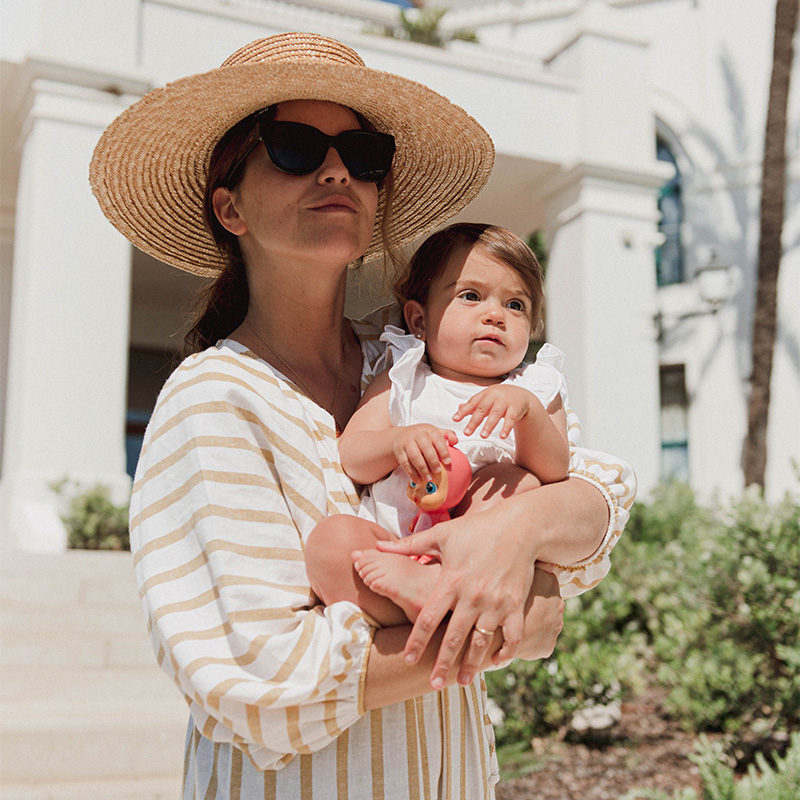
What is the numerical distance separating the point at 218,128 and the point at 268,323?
461 millimetres

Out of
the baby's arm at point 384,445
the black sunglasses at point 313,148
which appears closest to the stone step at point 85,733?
the baby's arm at point 384,445

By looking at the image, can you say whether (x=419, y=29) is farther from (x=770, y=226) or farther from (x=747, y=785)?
(x=747, y=785)

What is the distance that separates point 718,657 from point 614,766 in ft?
3.16

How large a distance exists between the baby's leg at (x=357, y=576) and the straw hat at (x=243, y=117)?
0.93m

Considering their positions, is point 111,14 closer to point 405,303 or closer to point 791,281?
point 405,303

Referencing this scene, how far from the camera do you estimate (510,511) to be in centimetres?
162

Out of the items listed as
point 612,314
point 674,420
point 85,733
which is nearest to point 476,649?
point 85,733

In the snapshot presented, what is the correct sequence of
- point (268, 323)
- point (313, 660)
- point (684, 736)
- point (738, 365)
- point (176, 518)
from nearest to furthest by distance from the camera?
point (313, 660) → point (176, 518) → point (268, 323) → point (684, 736) → point (738, 365)

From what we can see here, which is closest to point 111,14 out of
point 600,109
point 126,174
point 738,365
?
point 600,109

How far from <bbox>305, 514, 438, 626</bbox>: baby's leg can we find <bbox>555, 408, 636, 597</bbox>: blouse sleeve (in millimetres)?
432

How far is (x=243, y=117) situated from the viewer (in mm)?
2021

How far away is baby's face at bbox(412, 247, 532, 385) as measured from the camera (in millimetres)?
2064

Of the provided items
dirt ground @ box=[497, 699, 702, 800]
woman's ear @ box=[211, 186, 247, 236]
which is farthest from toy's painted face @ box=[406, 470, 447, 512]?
dirt ground @ box=[497, 699, 702, 800]

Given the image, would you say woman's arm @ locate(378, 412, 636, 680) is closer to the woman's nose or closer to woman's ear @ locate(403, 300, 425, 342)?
woman's ear @ locate(403, 300, 425, 342)
